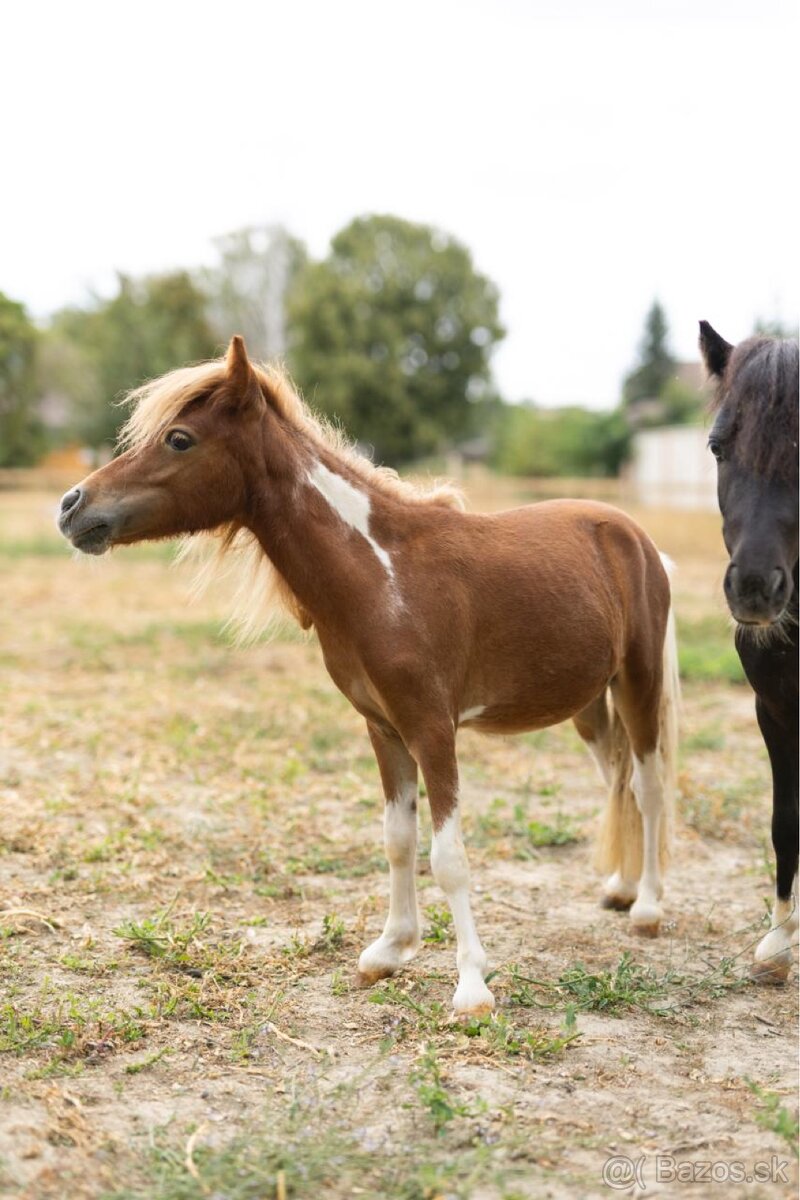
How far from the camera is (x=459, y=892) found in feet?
11.9

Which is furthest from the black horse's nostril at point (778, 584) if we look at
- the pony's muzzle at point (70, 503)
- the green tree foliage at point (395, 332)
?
the green tree foliage at point (395, 332)

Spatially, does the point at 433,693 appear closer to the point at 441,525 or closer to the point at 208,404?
the point at 441,525

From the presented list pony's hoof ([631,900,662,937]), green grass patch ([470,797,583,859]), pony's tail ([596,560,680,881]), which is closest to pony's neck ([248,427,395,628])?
pony's tail ([596,560,680,881])

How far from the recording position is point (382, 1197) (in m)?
2.46

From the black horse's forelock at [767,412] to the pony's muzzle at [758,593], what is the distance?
0.32 m

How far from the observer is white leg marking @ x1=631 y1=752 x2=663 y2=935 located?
4543mm

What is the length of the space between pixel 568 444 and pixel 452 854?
3905cm

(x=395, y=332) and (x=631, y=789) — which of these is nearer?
(x=631, y=789)

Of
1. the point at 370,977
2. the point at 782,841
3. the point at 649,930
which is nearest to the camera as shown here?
the point at 370,977

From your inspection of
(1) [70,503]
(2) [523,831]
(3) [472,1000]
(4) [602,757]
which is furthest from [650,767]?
(1) [70,503]

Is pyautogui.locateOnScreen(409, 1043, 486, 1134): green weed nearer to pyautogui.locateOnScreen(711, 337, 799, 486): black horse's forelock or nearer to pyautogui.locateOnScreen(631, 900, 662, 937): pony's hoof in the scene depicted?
pyautogui.locateOnScreen(631, 900, 662, 937): pony's hoof

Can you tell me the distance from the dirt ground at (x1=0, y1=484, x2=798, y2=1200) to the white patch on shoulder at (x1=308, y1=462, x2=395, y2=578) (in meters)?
0.86

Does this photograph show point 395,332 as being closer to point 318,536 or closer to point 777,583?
point 318,536

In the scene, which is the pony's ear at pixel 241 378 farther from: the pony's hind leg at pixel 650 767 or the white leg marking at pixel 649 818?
the white leg marking at pixel 649 818
